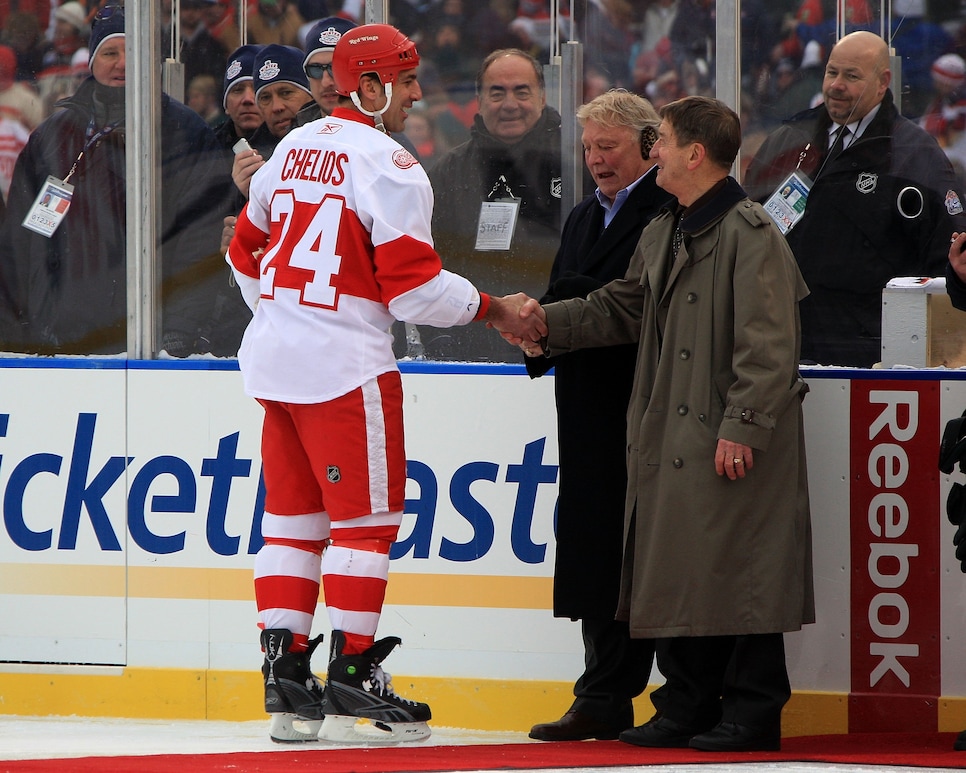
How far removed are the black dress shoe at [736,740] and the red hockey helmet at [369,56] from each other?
1.84 meters

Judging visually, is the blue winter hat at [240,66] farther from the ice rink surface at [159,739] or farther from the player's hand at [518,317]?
the ice rink surface at [159,739]

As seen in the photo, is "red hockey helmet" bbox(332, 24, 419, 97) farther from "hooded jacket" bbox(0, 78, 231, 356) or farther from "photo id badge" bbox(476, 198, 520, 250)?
"hooded jacket" bbox(0, 78, 231, 356)

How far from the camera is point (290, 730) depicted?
12.2 feet

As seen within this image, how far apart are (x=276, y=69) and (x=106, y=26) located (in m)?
0.58

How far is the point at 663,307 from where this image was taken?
3.74 m

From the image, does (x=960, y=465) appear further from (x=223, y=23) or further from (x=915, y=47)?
(x=223, y=23)

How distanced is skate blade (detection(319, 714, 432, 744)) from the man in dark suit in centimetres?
39

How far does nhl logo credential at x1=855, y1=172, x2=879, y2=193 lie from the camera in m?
4.45

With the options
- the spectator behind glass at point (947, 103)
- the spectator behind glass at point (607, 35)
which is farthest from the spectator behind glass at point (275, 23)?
the spectator behind glass at point (947, 103)

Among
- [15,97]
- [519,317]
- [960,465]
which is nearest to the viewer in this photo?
[960,465]

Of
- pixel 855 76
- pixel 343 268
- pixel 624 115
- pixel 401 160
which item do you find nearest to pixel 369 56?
pixel 401 160

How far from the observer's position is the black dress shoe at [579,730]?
13.0ft

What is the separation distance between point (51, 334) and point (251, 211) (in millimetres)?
1370

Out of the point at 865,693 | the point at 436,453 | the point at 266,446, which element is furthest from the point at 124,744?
the point at 865,693
